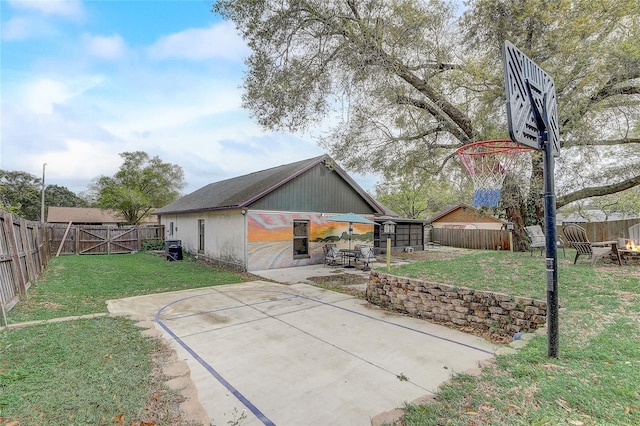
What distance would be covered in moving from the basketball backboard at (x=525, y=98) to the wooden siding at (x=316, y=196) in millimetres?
9686

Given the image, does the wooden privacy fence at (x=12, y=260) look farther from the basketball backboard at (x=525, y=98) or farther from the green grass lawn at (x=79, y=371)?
the basketball backboard at (x=525, y=98)

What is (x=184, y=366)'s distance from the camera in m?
3.65

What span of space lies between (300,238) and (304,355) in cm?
929

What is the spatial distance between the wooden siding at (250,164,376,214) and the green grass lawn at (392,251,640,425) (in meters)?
9.06

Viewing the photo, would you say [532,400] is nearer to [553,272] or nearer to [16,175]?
[553,272]

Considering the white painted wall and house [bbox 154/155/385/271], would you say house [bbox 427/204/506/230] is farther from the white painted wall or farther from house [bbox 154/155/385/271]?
the white painted wall

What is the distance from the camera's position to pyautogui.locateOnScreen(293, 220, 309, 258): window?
13188mm

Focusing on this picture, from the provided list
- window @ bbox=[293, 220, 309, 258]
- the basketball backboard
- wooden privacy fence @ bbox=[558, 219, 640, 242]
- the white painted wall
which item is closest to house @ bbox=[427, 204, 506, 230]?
wooden privacy fence @ bbox=[558, 219, 640, 242]

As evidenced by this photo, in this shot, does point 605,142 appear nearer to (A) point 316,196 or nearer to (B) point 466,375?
(A) point 316,196

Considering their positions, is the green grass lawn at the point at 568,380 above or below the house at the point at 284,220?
below

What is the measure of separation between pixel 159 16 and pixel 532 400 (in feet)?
32.7

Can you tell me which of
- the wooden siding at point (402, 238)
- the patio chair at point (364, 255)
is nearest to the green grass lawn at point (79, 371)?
the patio chair at point (364, 255)

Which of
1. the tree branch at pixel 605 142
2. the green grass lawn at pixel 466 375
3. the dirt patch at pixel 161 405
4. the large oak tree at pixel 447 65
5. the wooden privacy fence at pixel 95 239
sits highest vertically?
the large oak tree at pixel 447 65

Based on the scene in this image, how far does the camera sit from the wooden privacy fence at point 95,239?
16.1m
